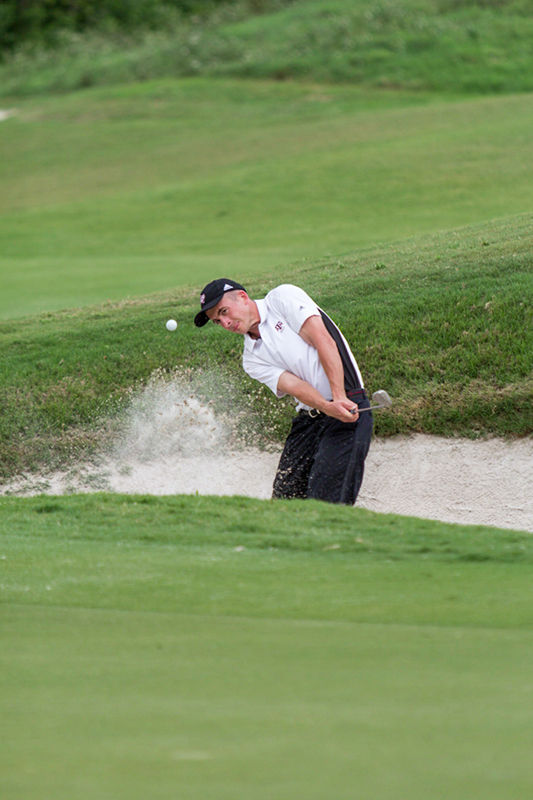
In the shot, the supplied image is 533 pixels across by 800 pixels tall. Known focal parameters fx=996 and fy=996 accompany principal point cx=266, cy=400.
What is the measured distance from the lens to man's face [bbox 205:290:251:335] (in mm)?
6445

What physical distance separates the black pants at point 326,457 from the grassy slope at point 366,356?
8.01 feet

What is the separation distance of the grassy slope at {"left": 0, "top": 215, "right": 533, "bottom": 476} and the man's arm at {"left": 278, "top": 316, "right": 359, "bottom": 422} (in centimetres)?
306

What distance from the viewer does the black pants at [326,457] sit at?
22.0 ft

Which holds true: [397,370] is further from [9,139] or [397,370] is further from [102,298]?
[9,139]

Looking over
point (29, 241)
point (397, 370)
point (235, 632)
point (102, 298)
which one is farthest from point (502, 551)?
point (29, 241)

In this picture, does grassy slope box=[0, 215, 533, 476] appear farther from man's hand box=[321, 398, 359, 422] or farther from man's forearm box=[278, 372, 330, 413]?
man's forearm box=[278, 372, 330, 413]

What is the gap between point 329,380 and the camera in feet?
20.9

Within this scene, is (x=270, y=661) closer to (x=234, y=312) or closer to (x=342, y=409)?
(x=342, y=409)

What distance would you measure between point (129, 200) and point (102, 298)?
11.2 metres

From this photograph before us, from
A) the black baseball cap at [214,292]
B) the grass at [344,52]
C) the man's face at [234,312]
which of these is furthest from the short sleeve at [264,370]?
the grass at [344,52]

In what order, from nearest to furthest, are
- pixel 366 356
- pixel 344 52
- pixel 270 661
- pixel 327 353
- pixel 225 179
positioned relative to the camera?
1. pixel 270 661
2. pixel 327 353
3. pixel 366 356
4. pixel 225 179
5. pixel 344 52

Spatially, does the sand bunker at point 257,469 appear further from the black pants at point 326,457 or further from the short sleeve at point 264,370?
the short sleeve at point 264,370

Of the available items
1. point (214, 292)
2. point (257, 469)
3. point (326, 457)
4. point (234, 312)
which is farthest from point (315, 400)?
point (257, 469)

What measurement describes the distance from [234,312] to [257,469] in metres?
3.10
